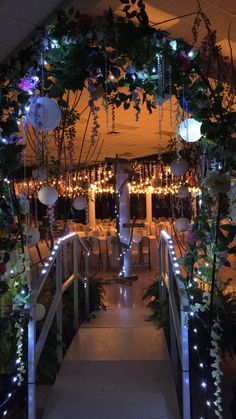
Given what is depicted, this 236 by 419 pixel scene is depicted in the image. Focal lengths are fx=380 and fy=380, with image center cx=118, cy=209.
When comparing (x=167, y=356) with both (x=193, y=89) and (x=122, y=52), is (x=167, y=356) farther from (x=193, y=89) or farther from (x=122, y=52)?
(x=122, y=52)

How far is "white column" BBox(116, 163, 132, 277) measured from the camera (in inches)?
304

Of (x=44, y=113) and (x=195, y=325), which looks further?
(x=195, y=325)

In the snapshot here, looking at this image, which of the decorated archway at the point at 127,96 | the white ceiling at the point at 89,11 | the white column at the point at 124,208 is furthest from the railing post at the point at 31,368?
the white column at the point at 124,208

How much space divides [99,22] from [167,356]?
2.73 m

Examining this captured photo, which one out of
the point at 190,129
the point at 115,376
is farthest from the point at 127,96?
the point at 115,376

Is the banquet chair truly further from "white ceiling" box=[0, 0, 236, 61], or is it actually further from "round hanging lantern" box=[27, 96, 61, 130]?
"round hanging lantern" box=[27, 96, 61, 130]

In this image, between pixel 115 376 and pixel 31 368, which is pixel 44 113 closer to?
pixel 31 368

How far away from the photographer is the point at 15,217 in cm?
286


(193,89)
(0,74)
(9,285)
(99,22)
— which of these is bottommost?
(9,285)

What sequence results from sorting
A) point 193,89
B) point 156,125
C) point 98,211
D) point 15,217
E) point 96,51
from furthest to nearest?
point 98,211
point 156,125
point 15,217
point 96,51
point 193,89

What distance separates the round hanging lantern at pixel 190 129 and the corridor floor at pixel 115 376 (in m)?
1.84

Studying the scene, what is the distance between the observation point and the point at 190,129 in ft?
8.32

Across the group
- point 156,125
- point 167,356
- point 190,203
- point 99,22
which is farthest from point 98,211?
point 99,22

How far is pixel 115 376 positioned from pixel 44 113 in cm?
214
